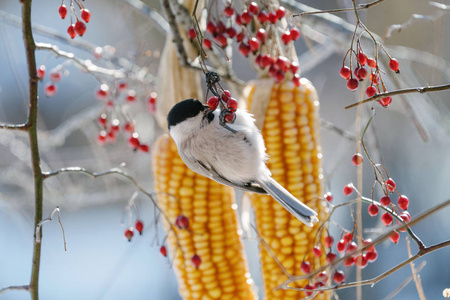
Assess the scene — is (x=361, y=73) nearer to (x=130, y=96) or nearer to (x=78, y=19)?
(x=78, y=19)

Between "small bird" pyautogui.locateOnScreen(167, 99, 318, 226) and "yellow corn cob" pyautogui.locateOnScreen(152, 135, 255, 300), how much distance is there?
244 mm

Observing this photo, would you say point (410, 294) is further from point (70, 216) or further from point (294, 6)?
point (294, 6)

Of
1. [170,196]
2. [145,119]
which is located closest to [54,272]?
[145,119]

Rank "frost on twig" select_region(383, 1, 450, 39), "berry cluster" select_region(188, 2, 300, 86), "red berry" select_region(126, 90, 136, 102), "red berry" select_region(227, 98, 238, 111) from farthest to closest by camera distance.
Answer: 1. "red berry" select_region(126, 90, 136, 102)
2. "berry cluster" select_region(188, 2, 300, 86)
3. "frost on twig" select_region(383, 1, 450, 39)
4. "red berry" select_region(227, 98, 238, 111)

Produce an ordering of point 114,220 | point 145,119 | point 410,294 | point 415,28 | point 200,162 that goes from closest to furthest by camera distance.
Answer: point 200,162
point 145,119
point 415,28
point 410,294
point 114,220

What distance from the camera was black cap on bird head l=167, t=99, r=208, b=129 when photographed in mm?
1453

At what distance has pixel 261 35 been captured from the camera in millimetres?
1481

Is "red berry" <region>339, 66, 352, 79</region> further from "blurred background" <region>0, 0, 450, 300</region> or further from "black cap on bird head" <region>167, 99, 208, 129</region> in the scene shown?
"blurred background" <region>0, 0, 450, 300</region>

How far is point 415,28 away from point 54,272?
298cm

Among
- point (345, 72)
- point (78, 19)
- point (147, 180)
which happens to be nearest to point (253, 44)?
point (345, 72)

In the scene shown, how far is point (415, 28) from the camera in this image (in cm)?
406

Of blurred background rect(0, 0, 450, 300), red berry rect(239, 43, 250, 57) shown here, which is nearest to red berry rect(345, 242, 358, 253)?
red berry rect(239, 43, 250, 57)

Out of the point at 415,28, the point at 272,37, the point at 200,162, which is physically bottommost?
the point at 200,162

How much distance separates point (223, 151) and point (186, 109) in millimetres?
154
